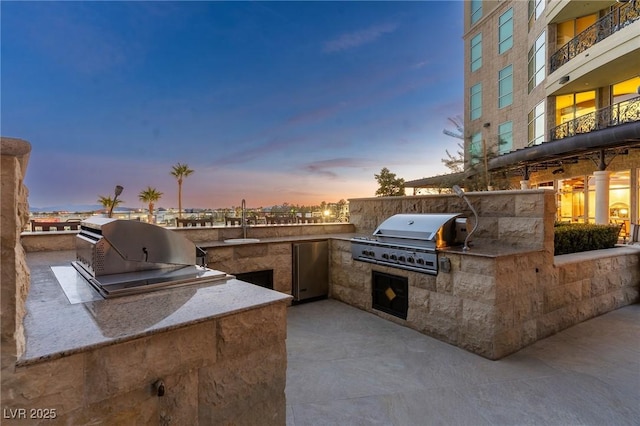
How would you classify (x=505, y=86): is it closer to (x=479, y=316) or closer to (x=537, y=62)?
(x=537, y=62)

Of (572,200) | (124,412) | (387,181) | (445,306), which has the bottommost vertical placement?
(445,306)

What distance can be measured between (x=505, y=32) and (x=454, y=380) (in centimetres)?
1529

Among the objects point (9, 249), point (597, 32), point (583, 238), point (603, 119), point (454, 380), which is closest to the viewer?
point (9, 249)

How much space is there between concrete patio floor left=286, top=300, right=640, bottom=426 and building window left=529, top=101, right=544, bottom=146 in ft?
32.0

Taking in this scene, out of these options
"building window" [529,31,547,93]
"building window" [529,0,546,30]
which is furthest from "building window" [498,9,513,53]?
"building window" [529,31,547,93]

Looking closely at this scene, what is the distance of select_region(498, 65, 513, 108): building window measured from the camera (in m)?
13.0

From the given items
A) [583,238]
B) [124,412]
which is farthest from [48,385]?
[583,238]

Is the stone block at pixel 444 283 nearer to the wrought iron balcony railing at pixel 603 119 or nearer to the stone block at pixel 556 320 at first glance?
the stone block at pixel 556 320

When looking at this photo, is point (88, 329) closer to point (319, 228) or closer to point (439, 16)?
point (319, 228)

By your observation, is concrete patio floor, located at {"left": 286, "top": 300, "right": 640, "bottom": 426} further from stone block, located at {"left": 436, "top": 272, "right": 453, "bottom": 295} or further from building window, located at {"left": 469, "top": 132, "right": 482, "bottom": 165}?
building window, located at {"left": 469, "top": 132, "right": 482, "bottom": 165}

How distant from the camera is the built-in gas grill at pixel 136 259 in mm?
1651

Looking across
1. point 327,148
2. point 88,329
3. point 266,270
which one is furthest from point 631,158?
point 88,329

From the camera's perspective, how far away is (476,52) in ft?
48.4

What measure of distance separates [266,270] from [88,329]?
11.0 ft
